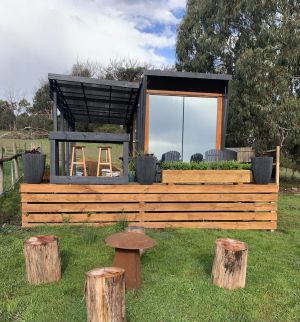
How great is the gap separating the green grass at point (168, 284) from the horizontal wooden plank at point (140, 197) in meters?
0.51

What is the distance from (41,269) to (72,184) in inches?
93.2

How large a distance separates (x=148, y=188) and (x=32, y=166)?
6.47 ft

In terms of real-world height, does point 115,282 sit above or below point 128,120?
below

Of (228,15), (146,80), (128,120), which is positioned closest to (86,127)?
(128,120)

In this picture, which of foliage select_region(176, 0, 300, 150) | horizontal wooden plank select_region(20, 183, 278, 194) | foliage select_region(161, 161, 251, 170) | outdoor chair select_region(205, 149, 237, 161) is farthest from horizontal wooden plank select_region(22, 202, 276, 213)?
foliage select_region(176, 0, 300, 150)

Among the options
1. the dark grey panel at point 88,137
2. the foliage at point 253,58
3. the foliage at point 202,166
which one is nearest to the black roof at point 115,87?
the dark grey panel at point 88,137

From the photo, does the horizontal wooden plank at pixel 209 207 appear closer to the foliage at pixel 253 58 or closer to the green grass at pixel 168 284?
the green grass at pixel 168 284

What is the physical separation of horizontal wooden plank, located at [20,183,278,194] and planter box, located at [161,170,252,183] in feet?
0.48

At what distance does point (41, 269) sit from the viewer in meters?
3.50

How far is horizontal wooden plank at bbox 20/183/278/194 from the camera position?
5.63 m

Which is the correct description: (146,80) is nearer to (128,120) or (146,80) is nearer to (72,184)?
(72,184)

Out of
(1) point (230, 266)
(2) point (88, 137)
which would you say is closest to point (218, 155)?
(2) point (88, 137)

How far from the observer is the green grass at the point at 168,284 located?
3.00 metres

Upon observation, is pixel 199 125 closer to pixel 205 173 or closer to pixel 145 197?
pixel 205 173
